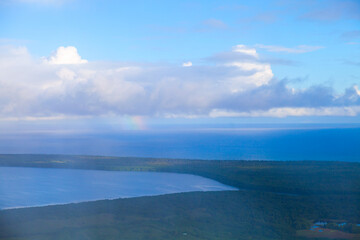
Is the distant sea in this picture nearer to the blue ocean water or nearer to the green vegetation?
the blue ocean water

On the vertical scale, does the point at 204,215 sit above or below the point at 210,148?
below

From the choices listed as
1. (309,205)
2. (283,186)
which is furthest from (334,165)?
(309,205)

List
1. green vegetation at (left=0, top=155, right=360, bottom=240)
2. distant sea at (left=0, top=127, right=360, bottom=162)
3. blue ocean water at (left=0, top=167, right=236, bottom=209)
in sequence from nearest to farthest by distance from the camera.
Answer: green vegetation at (left=0, top=155, right=360, bottom=240)
blue ocean water at (left=0, top=167, right=236, bottom=209)
distant sea at (left=0, top=127, right=360, bottom=162)

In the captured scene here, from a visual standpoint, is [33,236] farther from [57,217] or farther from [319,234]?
[319,234]

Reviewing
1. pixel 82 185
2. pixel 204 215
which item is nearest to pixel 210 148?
pixel 82 185

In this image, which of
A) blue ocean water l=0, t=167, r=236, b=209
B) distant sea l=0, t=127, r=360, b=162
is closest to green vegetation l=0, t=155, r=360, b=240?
blue ocean water l=0, t=167, r=236, b=209

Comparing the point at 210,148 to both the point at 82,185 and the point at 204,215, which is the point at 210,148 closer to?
the point at 82,185

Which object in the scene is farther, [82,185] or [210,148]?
[210,148]

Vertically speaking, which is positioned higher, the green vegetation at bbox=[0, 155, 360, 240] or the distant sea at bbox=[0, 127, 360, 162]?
the distant sea at bbox=[0, 127, 360, 162]

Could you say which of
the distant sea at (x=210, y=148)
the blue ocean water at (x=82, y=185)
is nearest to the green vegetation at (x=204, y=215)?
the blue ocean water at (x=82, y=185)

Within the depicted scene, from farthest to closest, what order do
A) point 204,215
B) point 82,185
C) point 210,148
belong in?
point 210,148 → point 82,185 → point 204,215
